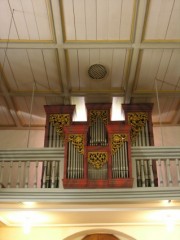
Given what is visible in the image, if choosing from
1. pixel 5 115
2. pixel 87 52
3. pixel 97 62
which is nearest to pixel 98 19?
pixel 87 52

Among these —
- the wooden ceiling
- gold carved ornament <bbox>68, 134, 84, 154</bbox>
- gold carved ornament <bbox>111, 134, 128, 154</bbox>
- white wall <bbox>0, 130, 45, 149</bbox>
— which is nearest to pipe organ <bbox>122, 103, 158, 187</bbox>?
the wooden ceiling

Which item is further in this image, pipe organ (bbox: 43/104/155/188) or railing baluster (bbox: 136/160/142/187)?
railing baluster (bbox: 136/160/142/187)

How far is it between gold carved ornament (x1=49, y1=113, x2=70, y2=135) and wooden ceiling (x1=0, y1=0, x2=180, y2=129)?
1.75 ft

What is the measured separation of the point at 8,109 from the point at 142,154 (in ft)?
13.5

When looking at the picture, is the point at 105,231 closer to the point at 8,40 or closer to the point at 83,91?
the point at 83,91

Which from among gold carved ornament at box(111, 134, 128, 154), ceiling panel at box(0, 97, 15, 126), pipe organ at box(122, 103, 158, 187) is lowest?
gold carved ornament at box(111, 134, 128, 154)

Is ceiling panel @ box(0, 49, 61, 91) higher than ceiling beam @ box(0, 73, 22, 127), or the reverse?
ceiling panel @ box(0, 49, 61, 91)

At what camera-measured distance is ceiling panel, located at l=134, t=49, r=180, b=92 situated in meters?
6.48

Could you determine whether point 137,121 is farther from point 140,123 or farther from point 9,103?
point 9,103

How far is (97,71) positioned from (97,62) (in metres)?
0.28

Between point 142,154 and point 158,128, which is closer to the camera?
point 142,154

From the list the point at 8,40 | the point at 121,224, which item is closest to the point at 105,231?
the point at 121,224

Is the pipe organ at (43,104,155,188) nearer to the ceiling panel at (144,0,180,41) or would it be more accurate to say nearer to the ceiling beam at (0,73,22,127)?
the ceiling panel at (144,0,180,41)

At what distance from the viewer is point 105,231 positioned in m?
6.96
